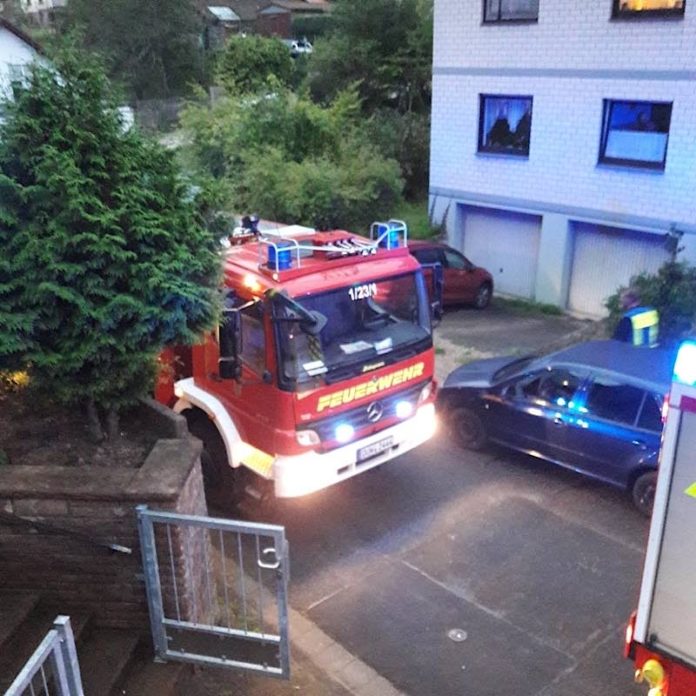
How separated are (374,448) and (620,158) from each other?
397 inches

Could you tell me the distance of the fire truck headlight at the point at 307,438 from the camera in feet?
23.3

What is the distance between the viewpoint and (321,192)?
15133mm

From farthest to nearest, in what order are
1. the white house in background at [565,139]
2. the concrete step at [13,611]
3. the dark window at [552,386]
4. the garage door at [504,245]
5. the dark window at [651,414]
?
1. the garage door at [504,245]
2. the white house in background at [565,139]
3. the dark window at [552,386]
4. the dark window at [651,414]
5. the concrete step at [13,611]

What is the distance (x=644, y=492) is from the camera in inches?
314

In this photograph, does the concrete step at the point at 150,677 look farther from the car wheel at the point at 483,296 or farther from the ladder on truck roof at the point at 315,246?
the car wheel at the point at 483,296

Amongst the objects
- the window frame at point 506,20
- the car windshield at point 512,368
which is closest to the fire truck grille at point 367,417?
the car windshield at point 512,368

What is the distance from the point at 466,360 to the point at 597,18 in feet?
23.2

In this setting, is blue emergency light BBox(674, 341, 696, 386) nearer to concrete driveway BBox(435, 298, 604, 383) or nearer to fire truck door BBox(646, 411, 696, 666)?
fire truck door BBox(646, 411, 696, 666)

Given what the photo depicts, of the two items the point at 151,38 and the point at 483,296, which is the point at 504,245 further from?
the point at 151,38

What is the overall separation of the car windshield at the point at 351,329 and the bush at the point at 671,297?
5624mm

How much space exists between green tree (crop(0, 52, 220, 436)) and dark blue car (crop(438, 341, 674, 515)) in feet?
16.1

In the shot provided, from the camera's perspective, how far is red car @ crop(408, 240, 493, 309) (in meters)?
15.3

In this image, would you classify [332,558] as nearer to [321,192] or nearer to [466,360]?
[466,360]

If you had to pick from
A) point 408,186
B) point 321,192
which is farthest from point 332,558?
point 408,186
